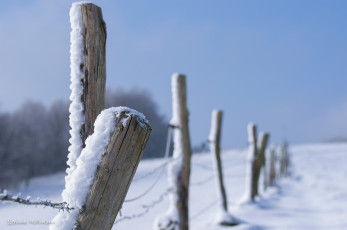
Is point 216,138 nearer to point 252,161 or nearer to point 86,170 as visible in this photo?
point 252,161

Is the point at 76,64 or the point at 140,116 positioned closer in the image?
the point at 140,116

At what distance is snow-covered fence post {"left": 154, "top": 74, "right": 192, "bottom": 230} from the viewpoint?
3.89m

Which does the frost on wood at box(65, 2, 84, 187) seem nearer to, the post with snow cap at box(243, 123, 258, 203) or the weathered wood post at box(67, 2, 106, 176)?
the weathered wood post at box(67, 2, 106, 176)

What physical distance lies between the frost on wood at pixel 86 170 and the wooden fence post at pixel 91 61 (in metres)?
0.66

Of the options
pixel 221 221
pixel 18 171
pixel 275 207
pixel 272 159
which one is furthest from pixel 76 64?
pixel 18 171

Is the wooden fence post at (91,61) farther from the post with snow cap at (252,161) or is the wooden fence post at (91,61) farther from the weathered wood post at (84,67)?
the post with snow cap at (252,161)

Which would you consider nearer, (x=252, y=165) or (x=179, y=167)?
(x=179, y=167)

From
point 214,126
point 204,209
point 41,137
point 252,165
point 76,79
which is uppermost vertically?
point 76,79

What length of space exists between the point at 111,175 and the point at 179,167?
258 centimetres

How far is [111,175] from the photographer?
152 centimetres

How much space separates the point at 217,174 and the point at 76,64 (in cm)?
407

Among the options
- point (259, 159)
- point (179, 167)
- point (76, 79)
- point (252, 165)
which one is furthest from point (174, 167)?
point (259, 159)

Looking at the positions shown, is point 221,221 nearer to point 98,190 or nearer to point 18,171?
point 98,190

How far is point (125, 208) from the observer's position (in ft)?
10.6
